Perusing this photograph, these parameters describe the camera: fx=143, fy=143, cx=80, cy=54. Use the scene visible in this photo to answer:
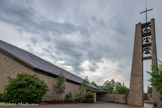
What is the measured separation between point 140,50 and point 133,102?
1146 cm

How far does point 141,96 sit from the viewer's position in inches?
1156

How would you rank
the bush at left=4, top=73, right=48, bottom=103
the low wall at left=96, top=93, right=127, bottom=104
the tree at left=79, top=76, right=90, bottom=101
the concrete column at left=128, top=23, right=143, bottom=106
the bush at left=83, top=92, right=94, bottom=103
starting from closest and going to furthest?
the bush at left=4, top=73, right=48, bottom=103, the tree at left=79, top=76, right=90, bottom=101, the bush at left=83, top=92, right=94, bottom=103, the concrete column at left=128, top=23, right=143, bottom=106, the low wall at left=96, top=93, right=127, bottom=104

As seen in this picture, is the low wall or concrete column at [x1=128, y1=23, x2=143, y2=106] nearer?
concrete column at [x1=128, y1=23, x2=143, y2=106]

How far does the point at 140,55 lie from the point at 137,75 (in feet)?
14.8

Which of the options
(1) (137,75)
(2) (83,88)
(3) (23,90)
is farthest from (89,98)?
(3) (23,90)

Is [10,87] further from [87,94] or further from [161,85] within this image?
[161,85]

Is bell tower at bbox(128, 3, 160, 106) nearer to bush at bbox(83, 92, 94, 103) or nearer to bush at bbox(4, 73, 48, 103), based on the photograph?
bush at bbox(83, 92, 94, 103)

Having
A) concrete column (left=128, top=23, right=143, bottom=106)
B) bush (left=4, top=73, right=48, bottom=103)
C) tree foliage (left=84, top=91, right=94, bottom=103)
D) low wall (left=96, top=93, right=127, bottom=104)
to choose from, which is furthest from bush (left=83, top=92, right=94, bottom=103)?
bush (left=4, top=73, right=48, bottom=103)

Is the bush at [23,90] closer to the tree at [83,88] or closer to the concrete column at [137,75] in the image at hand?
the tree at [83,88]

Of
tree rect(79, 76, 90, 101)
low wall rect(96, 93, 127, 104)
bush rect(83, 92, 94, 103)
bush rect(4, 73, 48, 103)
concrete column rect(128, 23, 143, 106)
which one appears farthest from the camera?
low wall rect(96, 93, 127, 104)

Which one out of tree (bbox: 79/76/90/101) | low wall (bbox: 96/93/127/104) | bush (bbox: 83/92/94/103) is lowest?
low wall (bbox: 96/93/127/104)

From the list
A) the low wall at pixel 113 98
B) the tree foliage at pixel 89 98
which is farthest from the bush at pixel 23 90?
the low wall at pixel 113 98

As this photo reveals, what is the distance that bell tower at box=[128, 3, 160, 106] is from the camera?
30.0m

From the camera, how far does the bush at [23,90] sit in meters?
15.6
